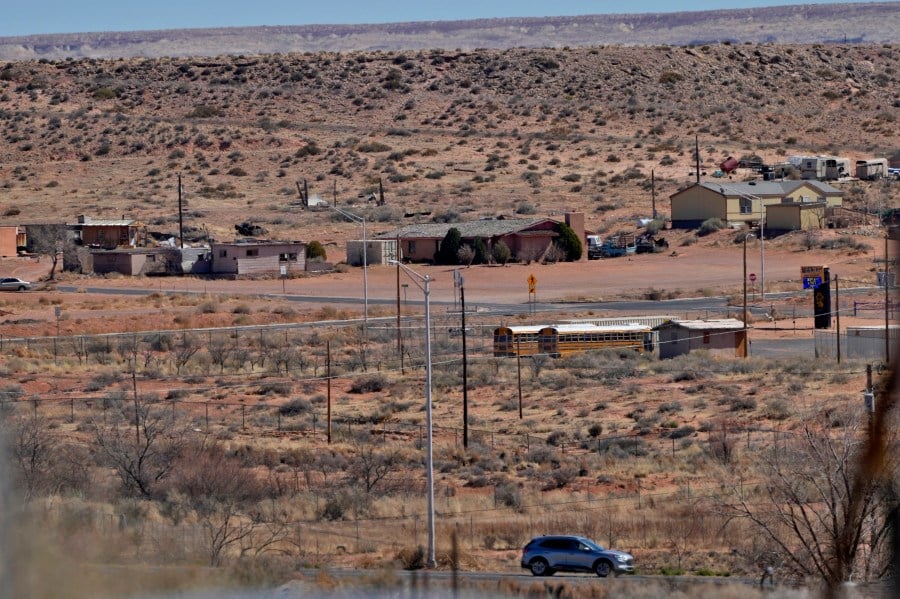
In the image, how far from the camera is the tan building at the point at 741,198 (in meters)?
90.4

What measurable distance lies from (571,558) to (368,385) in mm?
25673

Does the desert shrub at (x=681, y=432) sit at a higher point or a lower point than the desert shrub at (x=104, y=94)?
lower

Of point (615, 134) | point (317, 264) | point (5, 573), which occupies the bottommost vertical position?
point (5, 573)

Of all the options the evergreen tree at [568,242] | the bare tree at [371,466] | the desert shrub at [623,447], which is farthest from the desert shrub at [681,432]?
the evergreen tree at [568,242]

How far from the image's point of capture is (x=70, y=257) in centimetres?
8325

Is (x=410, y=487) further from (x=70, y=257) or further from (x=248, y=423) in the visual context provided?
(x=70, y=257)

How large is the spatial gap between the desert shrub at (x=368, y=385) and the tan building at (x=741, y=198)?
51066mm

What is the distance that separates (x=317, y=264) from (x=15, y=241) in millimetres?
20821

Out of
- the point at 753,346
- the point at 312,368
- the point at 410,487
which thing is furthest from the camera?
the point at 753,346

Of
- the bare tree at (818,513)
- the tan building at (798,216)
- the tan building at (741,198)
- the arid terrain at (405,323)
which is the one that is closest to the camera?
the bare tree at (818,513)

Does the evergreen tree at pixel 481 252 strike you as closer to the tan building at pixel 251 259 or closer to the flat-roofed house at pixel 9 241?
the tan building at pixel 251 259

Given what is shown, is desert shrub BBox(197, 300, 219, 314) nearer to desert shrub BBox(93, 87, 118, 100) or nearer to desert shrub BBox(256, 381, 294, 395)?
desert shrub BBox(256, 381, 294, 395)

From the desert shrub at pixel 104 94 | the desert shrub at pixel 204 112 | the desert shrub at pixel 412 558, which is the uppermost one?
the desert shrub at pixel 104 94

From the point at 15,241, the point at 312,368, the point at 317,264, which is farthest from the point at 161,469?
the point at 15,241
